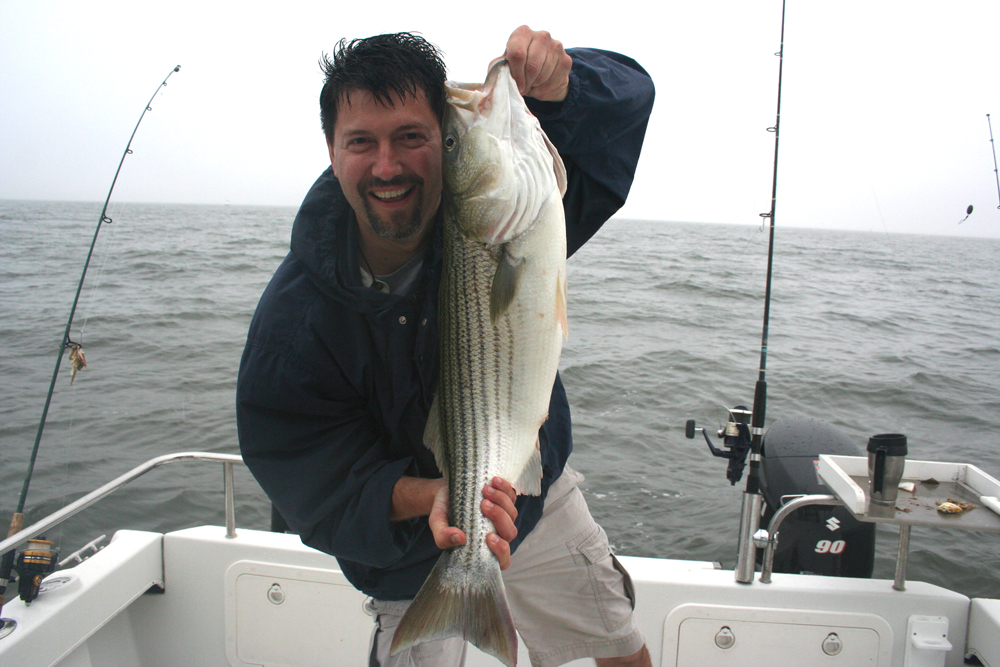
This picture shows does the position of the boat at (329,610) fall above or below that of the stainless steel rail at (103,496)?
below

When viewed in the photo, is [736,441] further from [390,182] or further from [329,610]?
[390,182]

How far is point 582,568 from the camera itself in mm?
2598

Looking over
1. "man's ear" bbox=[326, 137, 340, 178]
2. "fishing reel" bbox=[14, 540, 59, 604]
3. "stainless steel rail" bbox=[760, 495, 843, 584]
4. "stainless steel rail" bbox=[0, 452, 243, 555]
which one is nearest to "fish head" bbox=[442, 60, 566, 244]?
"man's ear" bbox=[326, 137, 340, 178]

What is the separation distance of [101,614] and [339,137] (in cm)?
277

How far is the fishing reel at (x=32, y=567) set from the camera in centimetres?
280

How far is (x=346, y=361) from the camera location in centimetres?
216

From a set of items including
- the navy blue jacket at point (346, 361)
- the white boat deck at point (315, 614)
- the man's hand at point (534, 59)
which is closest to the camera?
the man's hand at point (534, 59)

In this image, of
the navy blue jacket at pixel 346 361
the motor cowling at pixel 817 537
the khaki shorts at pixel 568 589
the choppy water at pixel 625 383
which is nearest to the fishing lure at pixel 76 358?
the choppy water at pixel 625 383

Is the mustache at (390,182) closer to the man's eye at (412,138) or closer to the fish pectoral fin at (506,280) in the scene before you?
the man's eye at (412,138)

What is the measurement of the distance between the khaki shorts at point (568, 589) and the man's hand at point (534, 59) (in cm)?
163

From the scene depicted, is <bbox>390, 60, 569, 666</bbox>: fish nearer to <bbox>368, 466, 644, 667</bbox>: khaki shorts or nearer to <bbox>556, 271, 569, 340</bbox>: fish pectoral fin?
<bbox>556, 271, 569, 340</bbox>: fish pectoral fin

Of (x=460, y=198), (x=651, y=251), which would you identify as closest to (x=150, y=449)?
(x=460, y=198)

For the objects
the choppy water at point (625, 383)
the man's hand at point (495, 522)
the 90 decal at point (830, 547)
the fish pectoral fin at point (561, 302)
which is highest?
the fish pectoral fin at point (561, 302)

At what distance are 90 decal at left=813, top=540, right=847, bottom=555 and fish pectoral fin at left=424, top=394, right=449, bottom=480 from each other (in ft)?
9.27
